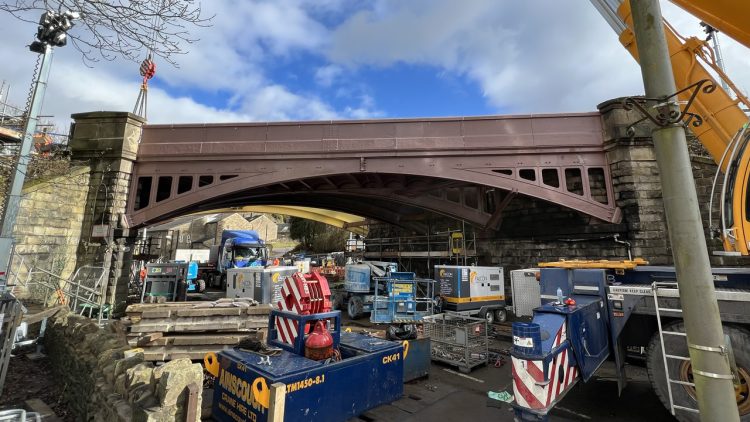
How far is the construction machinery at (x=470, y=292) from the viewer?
41.3ft

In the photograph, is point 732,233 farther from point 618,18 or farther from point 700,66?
point 618,18

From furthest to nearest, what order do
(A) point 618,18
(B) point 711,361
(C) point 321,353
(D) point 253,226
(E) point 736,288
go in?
(D) point 253,226 < (A) point 618,18 < (E) point 736,288 < (C) point 321,353 < (B) point 711,361

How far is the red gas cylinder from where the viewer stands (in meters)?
4.75

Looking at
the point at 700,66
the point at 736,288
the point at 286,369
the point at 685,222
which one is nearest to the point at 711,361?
the point at 685,222

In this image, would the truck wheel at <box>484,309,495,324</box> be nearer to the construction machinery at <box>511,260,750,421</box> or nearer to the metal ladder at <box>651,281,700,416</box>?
the construction machinery at <box>511,260,750,421</box>

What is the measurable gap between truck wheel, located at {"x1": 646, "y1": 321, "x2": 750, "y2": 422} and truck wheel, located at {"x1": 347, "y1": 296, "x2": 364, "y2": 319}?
1059 centimetres

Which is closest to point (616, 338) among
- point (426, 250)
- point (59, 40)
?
point (59, 40)

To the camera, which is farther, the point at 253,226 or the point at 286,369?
the point at 253,226

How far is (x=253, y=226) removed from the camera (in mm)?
62000

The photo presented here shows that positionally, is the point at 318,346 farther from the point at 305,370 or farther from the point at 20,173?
the point at 20,173

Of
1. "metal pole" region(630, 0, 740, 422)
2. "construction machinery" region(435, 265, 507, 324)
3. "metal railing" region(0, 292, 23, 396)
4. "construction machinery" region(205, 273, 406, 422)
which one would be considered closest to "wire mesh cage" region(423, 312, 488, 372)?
"construction machinery" region(205, 273, 406, 422)

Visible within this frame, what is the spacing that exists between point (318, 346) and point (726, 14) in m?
7.92

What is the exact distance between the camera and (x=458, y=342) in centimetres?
791

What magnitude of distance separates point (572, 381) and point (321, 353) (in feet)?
11.2
